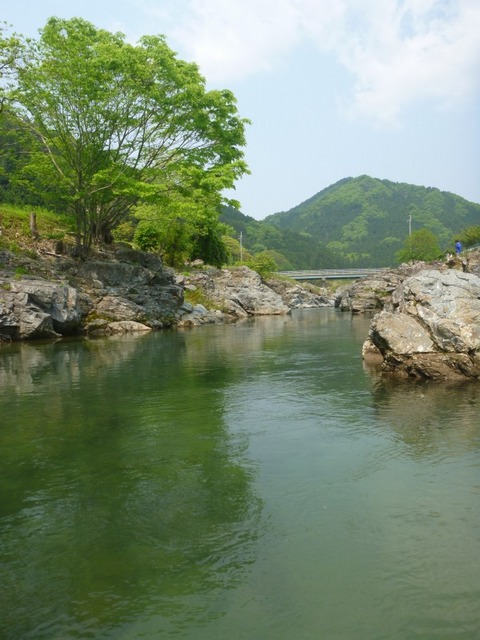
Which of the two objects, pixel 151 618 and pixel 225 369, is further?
pixel 225 369

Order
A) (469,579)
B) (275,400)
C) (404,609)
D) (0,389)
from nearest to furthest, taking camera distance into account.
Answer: (404,609) < (469,579) < (275,400) < (0,389)

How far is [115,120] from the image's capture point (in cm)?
3522

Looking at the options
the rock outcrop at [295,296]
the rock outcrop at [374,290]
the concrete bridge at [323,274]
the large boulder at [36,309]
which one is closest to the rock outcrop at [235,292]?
the rock outcrop at [374,290]

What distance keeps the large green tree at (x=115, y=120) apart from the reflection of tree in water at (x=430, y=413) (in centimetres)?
2632

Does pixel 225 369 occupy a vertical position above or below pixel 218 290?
below

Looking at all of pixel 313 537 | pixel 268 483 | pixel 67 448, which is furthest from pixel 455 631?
pixel 67 448

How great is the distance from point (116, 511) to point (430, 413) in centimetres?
783

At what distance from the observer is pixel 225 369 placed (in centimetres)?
1941

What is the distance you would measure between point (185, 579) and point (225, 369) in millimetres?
14053

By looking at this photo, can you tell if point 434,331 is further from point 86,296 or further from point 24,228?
point 24,228

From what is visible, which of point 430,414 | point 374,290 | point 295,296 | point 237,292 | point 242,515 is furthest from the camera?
point 295,296

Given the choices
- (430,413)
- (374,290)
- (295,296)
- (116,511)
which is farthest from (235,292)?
(116,511)

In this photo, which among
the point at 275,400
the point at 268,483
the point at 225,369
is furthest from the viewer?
the point at 225,369

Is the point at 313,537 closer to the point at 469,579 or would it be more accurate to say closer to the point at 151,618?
the point at 469,579
